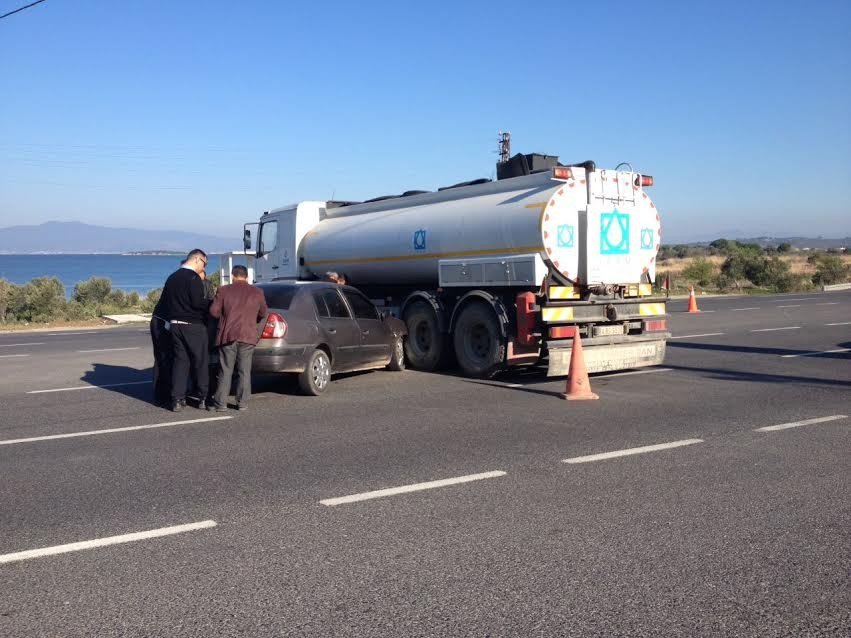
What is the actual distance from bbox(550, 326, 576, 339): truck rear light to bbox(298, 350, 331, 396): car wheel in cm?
311

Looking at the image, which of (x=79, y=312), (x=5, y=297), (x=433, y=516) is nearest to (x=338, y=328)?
(x=433, y=516)

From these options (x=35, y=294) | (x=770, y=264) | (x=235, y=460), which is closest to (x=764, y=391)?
(x=235, y=460)

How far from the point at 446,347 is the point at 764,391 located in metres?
4.90

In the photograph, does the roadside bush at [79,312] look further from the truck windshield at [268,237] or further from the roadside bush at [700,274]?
the roadside bush at [700,274]

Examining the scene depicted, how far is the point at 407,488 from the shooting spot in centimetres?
676

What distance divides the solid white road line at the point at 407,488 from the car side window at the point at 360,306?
21.0ft

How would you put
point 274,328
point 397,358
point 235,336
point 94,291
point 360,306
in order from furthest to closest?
point 94,291 → point 397,358 → point 360,306 → point 274,328 → point 235,336

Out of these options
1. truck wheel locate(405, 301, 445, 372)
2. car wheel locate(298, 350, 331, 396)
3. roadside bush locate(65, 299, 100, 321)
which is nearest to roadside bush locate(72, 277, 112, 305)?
roadside bush locate(65, 299, 100, 321)

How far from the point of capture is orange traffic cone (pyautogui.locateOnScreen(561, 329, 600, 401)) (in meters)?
11.3

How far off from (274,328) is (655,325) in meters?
6.03

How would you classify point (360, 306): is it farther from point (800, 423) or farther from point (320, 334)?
point (800, 423)

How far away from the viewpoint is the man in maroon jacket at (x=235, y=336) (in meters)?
10.5

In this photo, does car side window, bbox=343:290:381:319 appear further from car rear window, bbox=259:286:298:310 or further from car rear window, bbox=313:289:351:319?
car rear window, bbox=259:286:298:310

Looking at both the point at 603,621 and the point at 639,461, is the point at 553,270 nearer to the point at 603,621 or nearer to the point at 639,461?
the point at 639,461
